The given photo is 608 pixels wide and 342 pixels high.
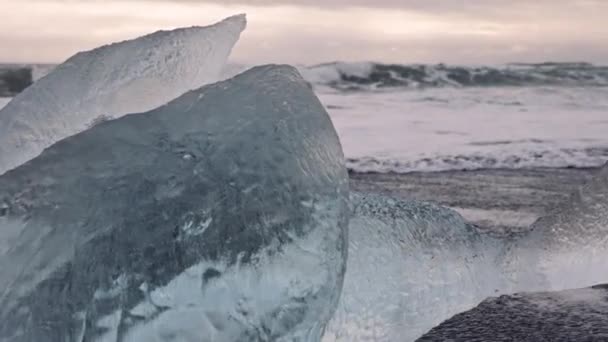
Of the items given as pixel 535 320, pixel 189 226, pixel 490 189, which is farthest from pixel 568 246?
pixel 490 189

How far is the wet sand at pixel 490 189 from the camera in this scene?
2693 millimetres

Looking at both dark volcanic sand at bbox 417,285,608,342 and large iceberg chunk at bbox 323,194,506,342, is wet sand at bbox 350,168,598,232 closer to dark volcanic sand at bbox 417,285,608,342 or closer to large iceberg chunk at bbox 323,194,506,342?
dark volcanic sand at bbox 417,285,608,342

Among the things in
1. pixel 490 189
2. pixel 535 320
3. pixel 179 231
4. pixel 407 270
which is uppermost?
pixel 179 231

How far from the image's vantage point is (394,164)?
4277 millimetres

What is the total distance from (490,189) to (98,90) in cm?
259

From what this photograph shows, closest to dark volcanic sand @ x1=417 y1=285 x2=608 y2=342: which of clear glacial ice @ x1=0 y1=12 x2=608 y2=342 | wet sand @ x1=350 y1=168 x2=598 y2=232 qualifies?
Answer: wet sand @ x1=350 y1=168 x2=598 y2=232

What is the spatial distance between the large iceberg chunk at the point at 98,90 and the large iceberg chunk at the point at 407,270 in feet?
1.02

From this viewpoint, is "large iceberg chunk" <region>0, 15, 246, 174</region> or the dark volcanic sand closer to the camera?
"large iceberg chunk" <region>0, 15, 246, 174</region>

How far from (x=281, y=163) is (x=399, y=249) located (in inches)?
10.1

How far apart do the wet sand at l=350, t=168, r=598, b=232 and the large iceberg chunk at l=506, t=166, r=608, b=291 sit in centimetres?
163

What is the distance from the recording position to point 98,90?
956 mm

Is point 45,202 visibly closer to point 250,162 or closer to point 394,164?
point 250,162

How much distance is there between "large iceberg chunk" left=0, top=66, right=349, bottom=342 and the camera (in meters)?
0.50

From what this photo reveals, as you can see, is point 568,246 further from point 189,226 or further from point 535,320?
point 535,320
